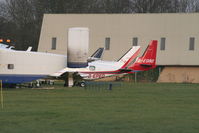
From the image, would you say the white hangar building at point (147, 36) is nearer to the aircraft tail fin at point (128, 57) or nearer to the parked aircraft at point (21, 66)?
the aircraft tail fin at point (128, 57)

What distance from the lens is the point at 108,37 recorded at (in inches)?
2549

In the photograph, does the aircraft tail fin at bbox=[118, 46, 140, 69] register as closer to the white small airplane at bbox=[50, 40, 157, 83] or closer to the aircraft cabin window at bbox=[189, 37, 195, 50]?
the white small airplane at bbox=[50, 40, 157, 83]

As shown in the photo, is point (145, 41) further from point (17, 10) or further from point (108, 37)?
point (17, 10)

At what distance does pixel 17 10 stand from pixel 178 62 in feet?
118

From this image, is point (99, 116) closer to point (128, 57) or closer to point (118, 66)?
point (118, 66)

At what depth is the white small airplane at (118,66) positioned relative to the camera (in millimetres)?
46312

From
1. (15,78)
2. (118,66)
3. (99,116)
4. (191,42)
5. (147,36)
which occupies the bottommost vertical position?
(99,116)

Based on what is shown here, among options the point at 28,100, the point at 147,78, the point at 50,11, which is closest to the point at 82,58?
the point at 28,100

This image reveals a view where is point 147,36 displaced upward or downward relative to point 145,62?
upward

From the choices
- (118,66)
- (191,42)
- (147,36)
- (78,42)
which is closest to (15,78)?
(78,42)

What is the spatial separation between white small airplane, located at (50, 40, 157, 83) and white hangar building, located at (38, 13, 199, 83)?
1079cm

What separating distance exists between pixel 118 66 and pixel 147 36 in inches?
606

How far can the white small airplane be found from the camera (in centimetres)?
4631

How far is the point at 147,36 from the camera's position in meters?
63.2
